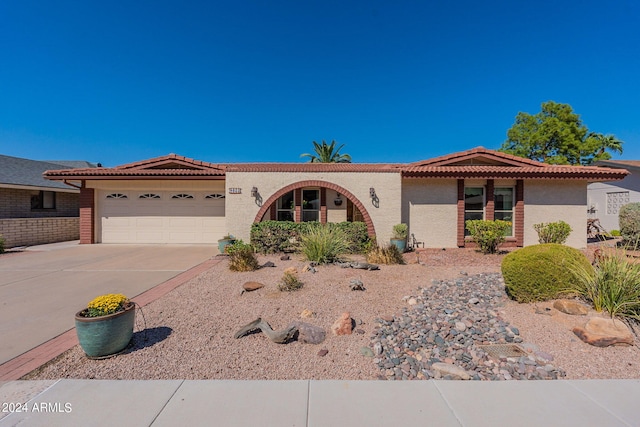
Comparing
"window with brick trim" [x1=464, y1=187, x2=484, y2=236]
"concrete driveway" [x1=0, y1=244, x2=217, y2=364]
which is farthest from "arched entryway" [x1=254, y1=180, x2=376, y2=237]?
"window with brick trim" [x1=464, y1=187, x2=484, y2=236]

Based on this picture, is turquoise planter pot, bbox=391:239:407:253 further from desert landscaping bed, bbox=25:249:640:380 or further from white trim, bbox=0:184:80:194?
white trim, bbox=0:184:80:194

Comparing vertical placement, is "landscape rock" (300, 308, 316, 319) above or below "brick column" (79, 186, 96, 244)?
below

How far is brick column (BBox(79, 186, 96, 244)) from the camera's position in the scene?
45.8 feet

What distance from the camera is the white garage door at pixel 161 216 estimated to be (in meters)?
14.3

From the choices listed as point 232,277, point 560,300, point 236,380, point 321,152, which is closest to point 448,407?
point 236,380

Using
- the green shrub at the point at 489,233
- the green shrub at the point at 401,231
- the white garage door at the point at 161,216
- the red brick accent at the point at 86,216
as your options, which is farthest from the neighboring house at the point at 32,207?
the green shrub at the point at 489,233

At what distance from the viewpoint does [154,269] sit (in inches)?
341

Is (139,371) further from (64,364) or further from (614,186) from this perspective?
(614,186)

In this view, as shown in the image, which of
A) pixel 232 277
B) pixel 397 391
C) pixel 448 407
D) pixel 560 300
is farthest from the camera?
pixel 232 277

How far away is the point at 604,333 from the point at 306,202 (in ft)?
40.2

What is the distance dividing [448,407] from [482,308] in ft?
9.36

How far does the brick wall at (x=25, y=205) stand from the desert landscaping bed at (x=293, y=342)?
16173 millimetres

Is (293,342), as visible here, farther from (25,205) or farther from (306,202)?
(25,205)

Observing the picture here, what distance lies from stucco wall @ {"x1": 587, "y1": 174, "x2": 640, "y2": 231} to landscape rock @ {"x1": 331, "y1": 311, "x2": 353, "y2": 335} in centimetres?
2297
